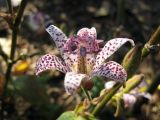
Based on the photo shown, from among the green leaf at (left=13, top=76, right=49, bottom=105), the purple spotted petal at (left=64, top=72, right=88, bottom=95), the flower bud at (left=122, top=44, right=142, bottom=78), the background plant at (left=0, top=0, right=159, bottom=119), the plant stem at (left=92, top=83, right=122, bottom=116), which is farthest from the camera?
the green leaf at (left=13, top=76, right=49, bottom=105)

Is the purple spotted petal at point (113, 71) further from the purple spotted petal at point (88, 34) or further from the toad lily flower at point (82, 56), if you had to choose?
the purple spotted petal at point (88, 34)

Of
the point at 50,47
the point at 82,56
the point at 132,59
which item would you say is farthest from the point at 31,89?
the point at 132,59

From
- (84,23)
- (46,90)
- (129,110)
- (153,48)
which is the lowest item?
(129,110)

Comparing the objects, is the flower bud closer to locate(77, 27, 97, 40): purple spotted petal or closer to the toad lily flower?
the toad lily flower

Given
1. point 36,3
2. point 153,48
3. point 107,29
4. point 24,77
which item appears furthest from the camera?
point 36,3

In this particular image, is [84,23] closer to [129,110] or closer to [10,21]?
[129,110]

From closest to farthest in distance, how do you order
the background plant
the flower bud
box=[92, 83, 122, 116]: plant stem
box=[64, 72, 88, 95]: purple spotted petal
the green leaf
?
box=[64, 72, 88, 95]: purple spotted petal < the flower bud < box=[92, 83, 122, 116]: plant stem < the background plant < the green leaf

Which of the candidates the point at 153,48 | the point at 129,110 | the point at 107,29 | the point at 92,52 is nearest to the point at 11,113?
the point at 129,110

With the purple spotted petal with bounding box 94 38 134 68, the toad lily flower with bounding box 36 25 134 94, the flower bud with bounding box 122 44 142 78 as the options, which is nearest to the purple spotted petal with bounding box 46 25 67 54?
the toad lily flower with bounding box 36 25 134 94
